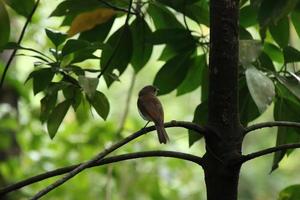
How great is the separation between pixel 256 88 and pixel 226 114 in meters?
0.13

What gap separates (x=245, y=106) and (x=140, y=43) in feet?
1.12

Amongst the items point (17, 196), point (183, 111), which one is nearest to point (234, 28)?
point (17, 196)

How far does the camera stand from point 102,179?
3971mm

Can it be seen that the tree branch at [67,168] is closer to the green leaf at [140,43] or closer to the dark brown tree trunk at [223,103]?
the dark brown tree trunk at [223,103]

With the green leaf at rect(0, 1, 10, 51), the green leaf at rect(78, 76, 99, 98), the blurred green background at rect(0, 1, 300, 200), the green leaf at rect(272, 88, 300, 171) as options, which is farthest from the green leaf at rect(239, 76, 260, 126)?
the blurred green background at rect(0, 1, 300, 200)

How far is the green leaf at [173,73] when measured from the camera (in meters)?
1.54

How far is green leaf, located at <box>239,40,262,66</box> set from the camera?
1.02m

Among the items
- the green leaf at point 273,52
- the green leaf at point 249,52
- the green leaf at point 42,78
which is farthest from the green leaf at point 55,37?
the green leaf at point 273,52

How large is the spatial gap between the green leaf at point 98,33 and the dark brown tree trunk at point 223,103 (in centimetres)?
50

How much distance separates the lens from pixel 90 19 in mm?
1526

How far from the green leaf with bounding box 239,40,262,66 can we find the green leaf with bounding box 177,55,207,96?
0.49 m

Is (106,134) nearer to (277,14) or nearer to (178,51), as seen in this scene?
(178,51)

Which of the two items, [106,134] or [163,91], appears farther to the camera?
[106,134]

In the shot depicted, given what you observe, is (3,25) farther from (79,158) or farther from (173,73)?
(79,158)
